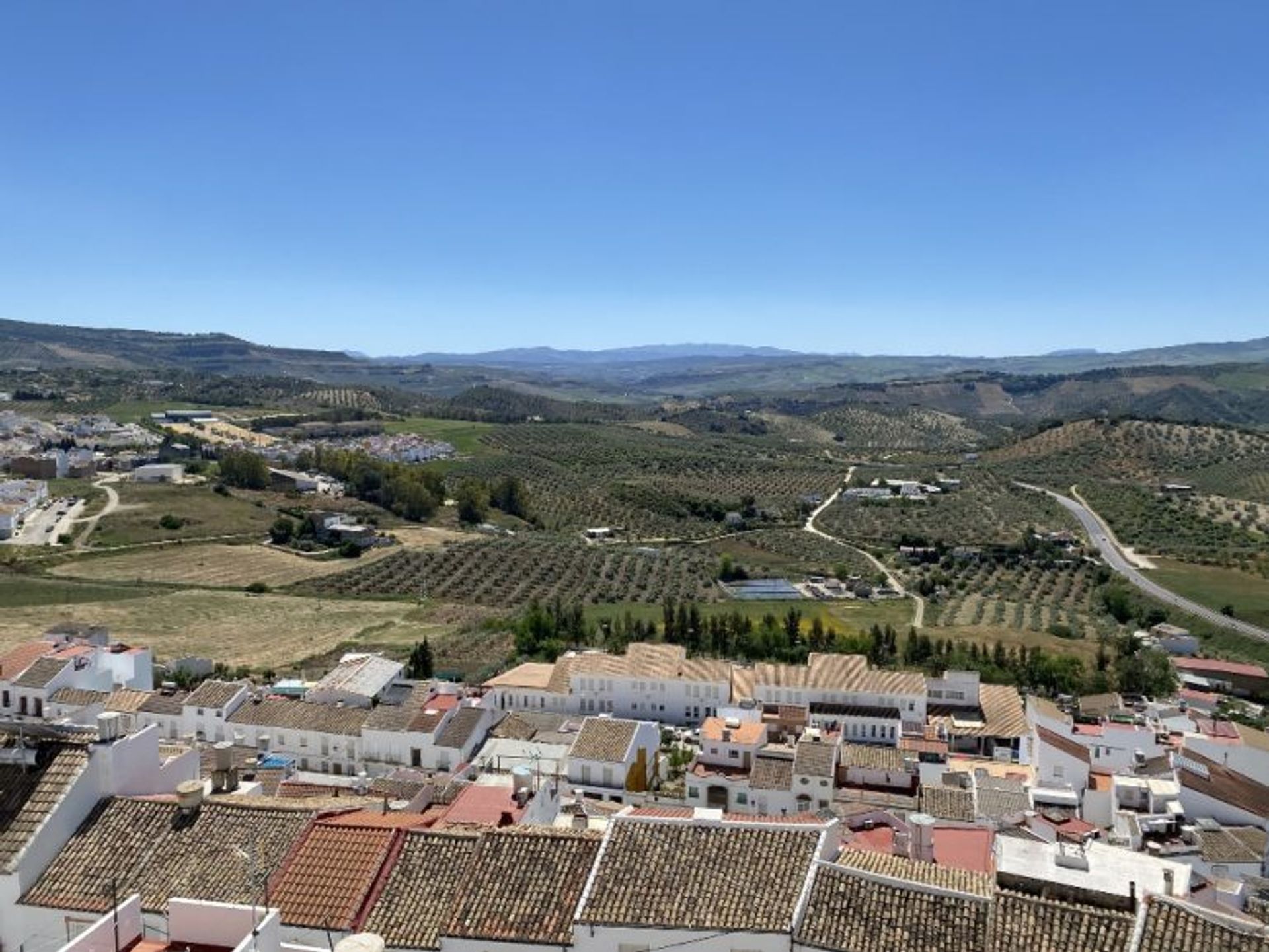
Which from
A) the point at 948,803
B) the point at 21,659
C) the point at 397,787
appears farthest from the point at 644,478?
the point at 397,787

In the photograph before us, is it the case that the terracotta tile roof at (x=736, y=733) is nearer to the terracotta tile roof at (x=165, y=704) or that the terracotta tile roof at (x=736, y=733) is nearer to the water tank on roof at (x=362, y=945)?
the terracotta tile roof at (x=165, y=704)

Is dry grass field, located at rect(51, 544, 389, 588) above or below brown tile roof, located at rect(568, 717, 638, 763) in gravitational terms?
below

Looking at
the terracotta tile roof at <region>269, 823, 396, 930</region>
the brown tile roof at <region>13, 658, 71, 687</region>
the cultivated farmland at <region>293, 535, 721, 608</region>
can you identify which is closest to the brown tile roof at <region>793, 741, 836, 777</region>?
the terracotta tile roof at <region>269, 823, 396, 930</region>

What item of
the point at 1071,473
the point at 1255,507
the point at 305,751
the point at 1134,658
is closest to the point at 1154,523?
the point at 1255,507

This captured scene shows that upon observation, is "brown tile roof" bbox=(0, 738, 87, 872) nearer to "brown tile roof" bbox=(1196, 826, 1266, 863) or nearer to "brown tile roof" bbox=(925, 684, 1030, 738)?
"brown tile roof" bbox=(1196, 826, 1266, 863)

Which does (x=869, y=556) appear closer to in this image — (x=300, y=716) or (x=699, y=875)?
(x=300, y=716)

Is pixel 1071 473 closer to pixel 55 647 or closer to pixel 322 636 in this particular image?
pixel 322 636
